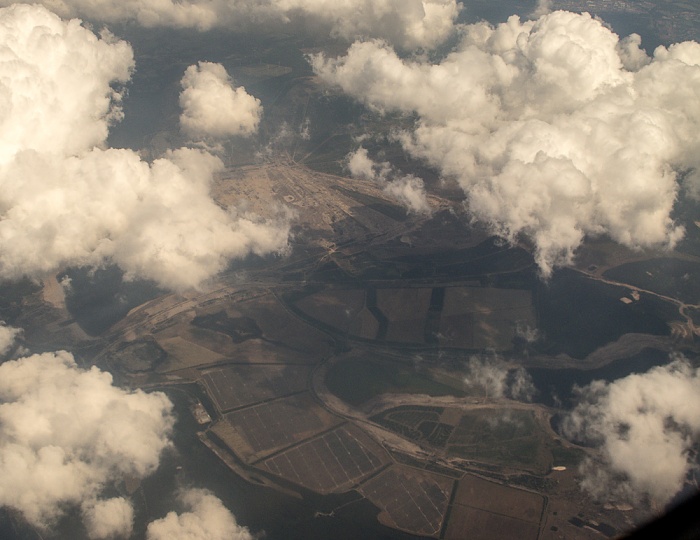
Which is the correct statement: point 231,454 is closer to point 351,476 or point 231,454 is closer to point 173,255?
point 351,476

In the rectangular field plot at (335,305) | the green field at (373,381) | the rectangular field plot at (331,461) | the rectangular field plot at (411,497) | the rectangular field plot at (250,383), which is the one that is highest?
the rectangular field plot at (411,497)

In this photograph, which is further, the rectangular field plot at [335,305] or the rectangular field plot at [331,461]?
the rectangular field plot at [335,305]

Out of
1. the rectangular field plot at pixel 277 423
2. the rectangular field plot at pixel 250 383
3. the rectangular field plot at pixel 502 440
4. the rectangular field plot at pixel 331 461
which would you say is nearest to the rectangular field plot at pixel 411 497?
the rectangular field plot at pixel 331 461

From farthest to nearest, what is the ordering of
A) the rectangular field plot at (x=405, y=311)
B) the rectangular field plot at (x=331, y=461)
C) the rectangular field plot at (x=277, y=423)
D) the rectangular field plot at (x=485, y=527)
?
the rectangular field plot at (x=405, y=311) → the rectangular field plot at (x=277, y=423) → the rectangular field plot at (x=331, y=461) → the rectangular field plot at (x=485, y=527)

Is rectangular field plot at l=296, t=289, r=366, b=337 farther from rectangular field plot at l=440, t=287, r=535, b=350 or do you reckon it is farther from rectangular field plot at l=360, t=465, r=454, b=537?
rectangular field plot at l=360, t=465, r=454, b=537

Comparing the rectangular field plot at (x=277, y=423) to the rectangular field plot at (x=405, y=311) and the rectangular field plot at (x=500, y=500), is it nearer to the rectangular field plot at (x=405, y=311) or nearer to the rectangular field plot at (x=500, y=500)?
the rectangular field plot at (x=500, y=500)

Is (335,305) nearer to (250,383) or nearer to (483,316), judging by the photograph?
(250,383)

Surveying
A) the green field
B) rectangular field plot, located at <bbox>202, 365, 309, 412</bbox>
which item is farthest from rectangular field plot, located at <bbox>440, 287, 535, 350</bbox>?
rectangular field plot, located at <bbox>202, 365, 309, 412</bbox>

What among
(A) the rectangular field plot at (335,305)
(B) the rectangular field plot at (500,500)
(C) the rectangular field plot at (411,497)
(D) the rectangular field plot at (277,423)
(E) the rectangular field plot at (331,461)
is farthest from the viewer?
(A) the rectangular field plot at (335,305)

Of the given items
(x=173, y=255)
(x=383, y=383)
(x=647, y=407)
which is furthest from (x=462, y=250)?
(x=173, y=255)
